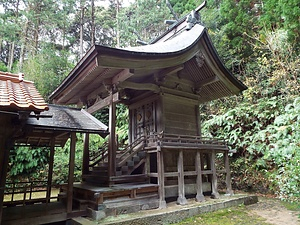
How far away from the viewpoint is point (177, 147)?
6.48m

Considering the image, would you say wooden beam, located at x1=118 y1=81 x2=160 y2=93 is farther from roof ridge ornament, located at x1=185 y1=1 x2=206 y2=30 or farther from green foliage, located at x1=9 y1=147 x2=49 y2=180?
green foliage, located at x1=9 y1=147 x2=49 y2=180

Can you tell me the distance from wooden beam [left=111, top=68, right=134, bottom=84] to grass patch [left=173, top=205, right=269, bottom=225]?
3.91 metres

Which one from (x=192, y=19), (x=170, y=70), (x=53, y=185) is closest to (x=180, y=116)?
(x=170, y=70)

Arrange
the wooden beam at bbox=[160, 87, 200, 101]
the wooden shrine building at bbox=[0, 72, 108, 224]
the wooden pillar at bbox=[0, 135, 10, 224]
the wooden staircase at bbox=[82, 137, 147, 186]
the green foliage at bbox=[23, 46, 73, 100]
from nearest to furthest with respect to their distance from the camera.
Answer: the wooden shrine building at bbox=[0, 72, 108, 224], the wooden pillar at bbox=[0, 135, 10, 224], the wooden staircase at bbox=[82, 137, 147, 186], the wooden beam at bbox=[160, 87, 200, 101], the green foliage at bbox=[23, 46, 73, 100]

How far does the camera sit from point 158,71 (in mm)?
7336

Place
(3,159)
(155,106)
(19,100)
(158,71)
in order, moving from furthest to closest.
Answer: (155,106)
(158,71)
(3,159)
(19,100)

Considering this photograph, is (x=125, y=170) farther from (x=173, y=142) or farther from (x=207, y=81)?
(x=207, y=81)

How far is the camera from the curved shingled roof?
17.2 ft

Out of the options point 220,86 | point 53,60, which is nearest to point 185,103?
point 220,86

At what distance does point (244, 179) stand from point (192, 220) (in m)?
5.64

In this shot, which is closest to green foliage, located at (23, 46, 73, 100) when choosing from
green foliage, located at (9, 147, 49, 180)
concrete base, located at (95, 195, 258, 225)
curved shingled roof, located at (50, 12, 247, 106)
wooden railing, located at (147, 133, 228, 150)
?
green foliage, located at (9, 147, 49, 180)

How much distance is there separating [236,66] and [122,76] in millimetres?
11139

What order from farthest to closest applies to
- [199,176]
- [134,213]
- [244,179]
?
1. [244,179]
2. [199,176]
3. [134,213]

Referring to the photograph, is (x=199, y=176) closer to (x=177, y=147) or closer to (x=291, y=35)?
(x=177, y=147)
